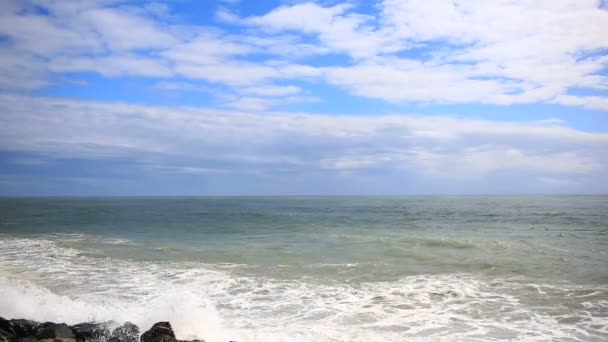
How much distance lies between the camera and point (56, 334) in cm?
774

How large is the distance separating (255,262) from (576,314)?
41.1ft

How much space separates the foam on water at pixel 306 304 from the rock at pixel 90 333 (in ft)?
4.19

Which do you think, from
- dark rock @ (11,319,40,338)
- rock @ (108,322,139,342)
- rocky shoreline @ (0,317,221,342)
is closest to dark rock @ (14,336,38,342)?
rocky shoreline @ (0,317,221,342)

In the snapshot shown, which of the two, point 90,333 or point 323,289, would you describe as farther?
point 323,289

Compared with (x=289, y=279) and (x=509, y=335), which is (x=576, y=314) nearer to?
(x=509, y=335)

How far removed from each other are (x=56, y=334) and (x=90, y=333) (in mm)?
749

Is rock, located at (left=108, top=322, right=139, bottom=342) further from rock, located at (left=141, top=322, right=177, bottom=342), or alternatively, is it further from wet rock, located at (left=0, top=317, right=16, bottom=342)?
wet rock, located at (left=0, top=317, right=16, bottom=342)

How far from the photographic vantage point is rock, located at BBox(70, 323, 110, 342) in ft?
27.2

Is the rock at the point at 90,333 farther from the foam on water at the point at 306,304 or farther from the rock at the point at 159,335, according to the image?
the foam on water at the point at 306,304

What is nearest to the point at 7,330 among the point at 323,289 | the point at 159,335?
the point at 159,335

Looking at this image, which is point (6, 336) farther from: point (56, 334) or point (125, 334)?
point (125, 334)

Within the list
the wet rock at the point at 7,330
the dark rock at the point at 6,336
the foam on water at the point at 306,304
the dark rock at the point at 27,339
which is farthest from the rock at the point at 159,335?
the wet rock at the point at 7,330

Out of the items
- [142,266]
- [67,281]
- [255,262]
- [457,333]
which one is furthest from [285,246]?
[457,333]

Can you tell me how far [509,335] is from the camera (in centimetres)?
970
